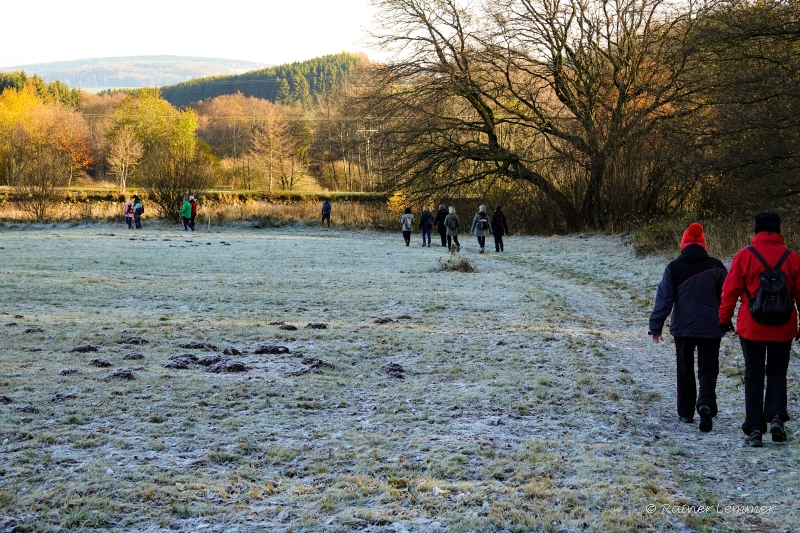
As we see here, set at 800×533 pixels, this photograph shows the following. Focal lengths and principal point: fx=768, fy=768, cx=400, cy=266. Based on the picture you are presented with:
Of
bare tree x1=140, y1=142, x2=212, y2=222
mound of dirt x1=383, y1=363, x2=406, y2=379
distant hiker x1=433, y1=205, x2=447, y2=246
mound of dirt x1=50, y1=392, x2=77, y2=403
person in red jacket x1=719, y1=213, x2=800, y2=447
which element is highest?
bare tree x1=140, y1=142, x2=212, y2=222

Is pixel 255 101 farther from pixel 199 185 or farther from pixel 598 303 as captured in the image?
pixel 598 303

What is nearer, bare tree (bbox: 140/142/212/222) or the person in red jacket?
the person in red jacket

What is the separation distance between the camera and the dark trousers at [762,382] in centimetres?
602

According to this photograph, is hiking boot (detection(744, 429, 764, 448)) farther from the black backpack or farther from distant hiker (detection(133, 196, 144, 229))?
distant hiker (detection(133, 196, 144, 229))

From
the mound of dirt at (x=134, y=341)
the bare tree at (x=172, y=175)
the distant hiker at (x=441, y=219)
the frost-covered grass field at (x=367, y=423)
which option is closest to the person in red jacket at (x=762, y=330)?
the frost-covered grass field at (x=367, y=423)

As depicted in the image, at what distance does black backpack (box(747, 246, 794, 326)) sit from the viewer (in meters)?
5.78

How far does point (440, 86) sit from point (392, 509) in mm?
29678

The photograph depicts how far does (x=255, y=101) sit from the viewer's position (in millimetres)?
149250

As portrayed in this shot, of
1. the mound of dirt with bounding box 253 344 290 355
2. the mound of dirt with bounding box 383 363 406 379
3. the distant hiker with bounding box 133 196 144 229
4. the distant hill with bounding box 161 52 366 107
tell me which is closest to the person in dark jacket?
the mound of dirt with bounding box 383 363 406 379

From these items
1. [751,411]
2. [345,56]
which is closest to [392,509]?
[751,411]

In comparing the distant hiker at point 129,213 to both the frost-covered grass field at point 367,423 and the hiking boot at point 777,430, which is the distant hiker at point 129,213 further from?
the hiking boot at point 777,430

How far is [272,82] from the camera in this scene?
18612 cm

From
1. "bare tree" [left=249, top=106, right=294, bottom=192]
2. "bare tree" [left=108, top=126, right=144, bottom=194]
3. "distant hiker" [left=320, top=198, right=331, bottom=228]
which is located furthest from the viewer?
"bare tree" [left=249, top=106, right=294, bottom=192]

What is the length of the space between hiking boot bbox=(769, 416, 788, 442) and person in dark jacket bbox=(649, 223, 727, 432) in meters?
0.52
